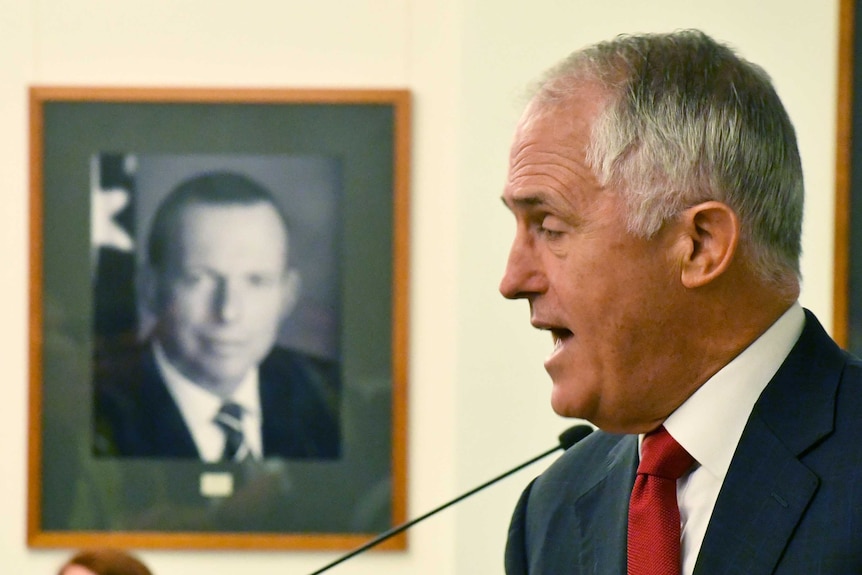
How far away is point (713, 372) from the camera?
4.88 ft

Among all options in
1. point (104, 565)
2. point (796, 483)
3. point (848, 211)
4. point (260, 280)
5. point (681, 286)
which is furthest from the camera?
point (260, 280)

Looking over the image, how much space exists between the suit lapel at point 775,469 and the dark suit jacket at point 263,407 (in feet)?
6.28

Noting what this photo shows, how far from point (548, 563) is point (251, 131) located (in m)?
1.88

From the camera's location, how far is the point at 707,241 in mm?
1462

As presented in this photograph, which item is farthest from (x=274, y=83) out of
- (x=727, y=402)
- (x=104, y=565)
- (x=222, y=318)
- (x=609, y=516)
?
(x=727, y=402)

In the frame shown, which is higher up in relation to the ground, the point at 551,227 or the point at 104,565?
the point at 551,227

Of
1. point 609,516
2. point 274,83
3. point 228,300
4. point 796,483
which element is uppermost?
point 274,83

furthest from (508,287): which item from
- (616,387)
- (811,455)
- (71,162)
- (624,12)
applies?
(71,162)

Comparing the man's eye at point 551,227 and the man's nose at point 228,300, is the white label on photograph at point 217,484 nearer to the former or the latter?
the man's nose at point 228,300

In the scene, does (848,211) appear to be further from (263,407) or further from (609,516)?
(263,407)

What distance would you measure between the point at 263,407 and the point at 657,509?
74.7 inches

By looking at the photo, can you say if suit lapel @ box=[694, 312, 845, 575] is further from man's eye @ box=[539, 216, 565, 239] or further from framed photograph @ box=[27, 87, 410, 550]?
framed photograph @ box=[27, 87, 410, 550]

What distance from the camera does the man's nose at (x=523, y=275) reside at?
5.04 feet

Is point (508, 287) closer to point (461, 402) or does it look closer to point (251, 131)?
point (461, 402)
